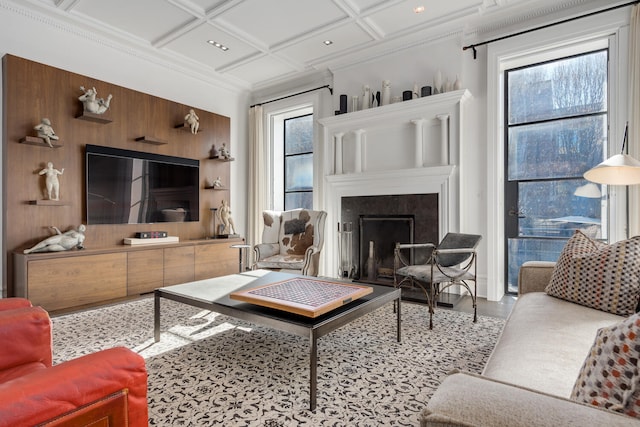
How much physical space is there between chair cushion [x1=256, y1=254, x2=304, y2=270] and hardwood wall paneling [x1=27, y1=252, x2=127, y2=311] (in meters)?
1.47

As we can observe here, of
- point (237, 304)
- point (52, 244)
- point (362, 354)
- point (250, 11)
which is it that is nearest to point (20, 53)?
point (52, 244)

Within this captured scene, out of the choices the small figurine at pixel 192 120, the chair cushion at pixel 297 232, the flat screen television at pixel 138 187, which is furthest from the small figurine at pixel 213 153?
the chair cushion at pixel 297 232

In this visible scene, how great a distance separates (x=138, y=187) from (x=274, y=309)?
10.3ft

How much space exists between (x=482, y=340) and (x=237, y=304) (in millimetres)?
1740

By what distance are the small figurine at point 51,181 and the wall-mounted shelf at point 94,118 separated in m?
0.61

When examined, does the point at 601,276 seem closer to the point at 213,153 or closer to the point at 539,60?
the point at 539,60

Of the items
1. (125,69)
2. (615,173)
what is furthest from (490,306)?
(125,69)

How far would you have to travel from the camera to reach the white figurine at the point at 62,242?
3270 millimetres

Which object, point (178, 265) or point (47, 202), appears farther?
point (178, 265)

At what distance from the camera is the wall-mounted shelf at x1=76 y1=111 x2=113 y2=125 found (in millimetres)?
3705

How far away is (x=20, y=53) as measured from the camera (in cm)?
348

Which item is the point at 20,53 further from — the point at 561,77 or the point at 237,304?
the point at 561,77

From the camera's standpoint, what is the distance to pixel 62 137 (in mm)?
3662

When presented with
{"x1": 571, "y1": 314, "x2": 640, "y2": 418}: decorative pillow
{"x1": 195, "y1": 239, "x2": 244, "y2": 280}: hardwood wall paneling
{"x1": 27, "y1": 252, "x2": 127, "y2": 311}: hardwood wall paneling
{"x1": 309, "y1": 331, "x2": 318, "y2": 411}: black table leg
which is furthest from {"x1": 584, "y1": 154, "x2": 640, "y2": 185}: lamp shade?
{"x1": 27, "y1": 252, "x2": 127, "y2": 311}: hardwood wall paneling
